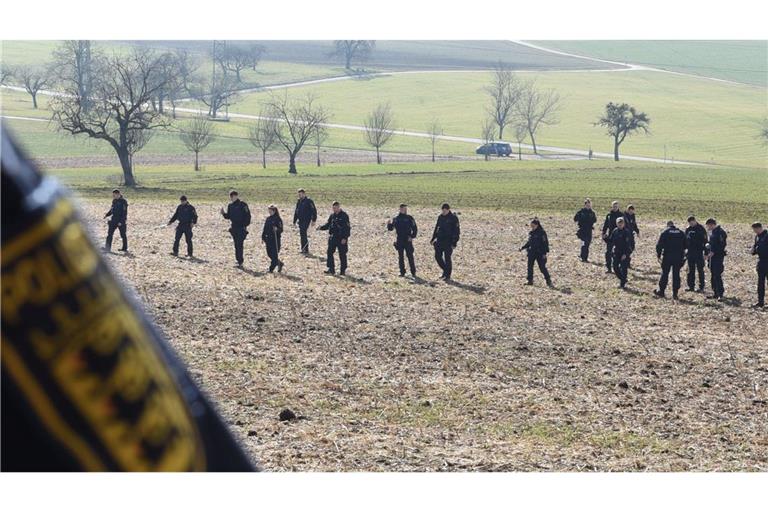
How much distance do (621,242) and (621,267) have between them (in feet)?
1.98

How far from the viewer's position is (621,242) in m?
23.8

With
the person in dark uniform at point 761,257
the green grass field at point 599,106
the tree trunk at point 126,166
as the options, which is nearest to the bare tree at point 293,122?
the green grass field at point 599,106

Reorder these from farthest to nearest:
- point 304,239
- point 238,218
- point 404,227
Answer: point 304,239
point 238,218
point 404,227

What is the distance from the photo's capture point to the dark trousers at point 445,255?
24469 millimetres

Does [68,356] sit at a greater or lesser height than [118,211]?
greater

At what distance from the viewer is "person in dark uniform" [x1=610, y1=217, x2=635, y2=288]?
23.8 metres

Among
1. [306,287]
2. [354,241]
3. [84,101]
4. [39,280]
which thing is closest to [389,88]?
[84,101]

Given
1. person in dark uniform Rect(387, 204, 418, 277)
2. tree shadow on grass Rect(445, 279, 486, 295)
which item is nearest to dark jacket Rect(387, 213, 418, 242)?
person in dark uniform Rect(387, 204, 418, 277)

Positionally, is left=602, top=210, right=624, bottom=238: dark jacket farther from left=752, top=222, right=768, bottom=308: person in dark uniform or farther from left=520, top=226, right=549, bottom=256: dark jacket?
left=752, top=222, right=768, bottom=308: person in dark uniform

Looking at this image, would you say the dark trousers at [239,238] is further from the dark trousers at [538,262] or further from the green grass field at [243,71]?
the green grass field at [243,71]

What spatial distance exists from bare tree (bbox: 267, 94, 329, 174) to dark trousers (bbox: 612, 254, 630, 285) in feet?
173

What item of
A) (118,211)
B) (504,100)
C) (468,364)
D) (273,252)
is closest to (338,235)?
(273,252)

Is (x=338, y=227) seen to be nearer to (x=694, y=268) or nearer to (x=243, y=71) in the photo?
(x=694, y=268)

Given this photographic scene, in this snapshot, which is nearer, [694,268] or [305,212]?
[694,268]
